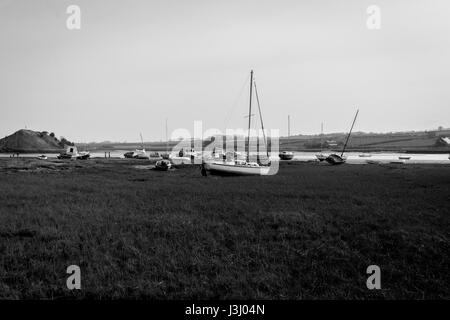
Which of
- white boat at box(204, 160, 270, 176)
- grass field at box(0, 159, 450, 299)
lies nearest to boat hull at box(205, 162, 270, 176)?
white boat at box(204, 160, 270, 176)

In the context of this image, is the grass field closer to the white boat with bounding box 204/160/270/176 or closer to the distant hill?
the white boat with bounding box 204/160/270/176

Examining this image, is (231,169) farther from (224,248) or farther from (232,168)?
(224,248)

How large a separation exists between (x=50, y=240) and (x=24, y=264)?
2.28m

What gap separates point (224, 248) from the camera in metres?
11.0

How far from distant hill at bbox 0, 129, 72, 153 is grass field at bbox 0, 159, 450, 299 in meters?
138

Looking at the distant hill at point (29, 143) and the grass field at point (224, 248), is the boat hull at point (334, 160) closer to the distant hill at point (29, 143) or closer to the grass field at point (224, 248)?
the grass field at point (224, 248)

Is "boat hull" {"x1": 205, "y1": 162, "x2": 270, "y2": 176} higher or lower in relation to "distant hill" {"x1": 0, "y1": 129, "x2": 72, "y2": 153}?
lower

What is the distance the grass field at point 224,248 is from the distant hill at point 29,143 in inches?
5451

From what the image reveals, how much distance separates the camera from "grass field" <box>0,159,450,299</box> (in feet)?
26.6

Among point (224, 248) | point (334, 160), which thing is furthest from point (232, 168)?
point (334, 160)

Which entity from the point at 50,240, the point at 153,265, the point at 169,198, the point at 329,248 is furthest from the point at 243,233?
the point at 169,198

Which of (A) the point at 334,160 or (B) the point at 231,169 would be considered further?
(A) the point at 334,160

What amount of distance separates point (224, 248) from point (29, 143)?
159444 mm

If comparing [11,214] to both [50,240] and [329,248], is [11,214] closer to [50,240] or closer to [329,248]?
[50,240]
